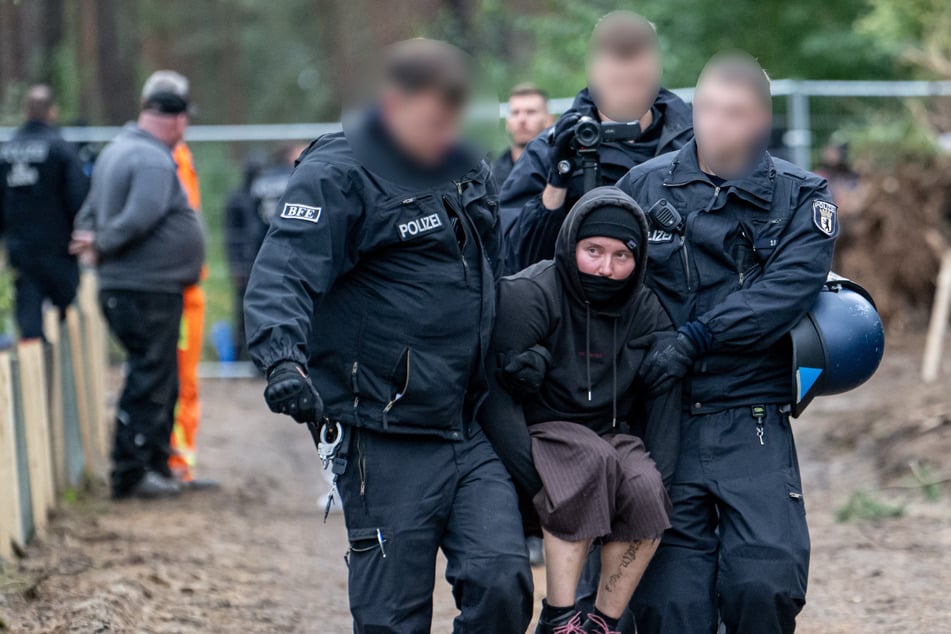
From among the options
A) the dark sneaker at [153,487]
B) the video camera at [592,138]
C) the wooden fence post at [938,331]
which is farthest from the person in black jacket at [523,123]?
the wooden fence post at [938,331]

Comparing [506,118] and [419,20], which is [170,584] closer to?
[506,118]

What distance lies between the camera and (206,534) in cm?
780

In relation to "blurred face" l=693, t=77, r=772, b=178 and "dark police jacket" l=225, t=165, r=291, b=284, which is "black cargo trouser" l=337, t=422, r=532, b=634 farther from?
"dark police jacket" l=225, t=165, r=291, b=284

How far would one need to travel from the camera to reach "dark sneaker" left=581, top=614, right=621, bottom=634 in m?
4.36

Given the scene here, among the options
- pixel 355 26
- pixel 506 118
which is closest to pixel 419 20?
pixel 355 26

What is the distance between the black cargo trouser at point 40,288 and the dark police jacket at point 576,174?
6326 mm

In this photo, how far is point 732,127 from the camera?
14.6ft

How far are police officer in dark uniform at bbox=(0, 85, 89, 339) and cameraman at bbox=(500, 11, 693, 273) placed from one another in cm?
606

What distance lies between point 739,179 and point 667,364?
0.67 meters

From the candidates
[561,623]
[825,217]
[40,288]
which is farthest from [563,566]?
[40,288]

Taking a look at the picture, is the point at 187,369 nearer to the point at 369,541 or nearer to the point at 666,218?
the point at 369,541

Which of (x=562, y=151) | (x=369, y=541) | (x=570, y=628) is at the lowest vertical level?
(x=570, y=628)

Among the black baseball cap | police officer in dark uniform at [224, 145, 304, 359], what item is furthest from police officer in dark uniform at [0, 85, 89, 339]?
police officer in dark uniform at [224, 145, 304, 359]

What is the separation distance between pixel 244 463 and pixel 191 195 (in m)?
2.29
